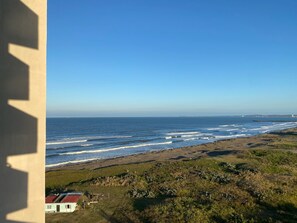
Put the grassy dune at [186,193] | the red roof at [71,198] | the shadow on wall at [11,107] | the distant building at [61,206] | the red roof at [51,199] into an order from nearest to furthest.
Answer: the shadow on wall at [11,107], the grassy dune at [186,193], the distant building at [61,206], the red roof at [71,198], the red roof at [51,199]

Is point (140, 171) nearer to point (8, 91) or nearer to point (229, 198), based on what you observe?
point (229, 198)

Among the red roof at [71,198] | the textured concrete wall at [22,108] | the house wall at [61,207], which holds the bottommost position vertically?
the house wall at [61,207]

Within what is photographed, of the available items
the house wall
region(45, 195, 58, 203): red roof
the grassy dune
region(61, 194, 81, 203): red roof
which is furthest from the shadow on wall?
region(45, 195, 58, 203): red roof

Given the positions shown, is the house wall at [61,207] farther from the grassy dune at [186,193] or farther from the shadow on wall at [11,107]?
the shadow on wall at [11,107]

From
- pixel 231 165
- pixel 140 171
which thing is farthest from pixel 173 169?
pixel 231 165

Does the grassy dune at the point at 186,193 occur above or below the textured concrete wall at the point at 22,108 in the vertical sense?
below

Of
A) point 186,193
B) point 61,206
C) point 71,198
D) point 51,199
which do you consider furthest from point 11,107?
point 186,193

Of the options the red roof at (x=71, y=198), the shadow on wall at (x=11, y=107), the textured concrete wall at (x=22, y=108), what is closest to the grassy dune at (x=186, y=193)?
the red roof at (x=71, y=198)

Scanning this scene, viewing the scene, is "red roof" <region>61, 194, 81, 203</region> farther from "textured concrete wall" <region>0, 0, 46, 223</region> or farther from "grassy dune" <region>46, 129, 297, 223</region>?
"textured concrete wall" <region>0, 0, 46, 223</region>
